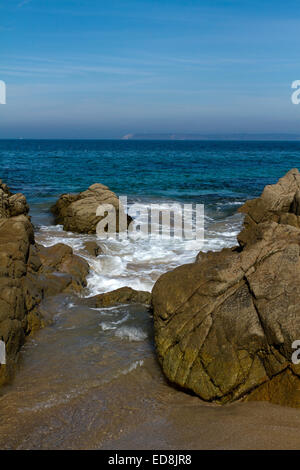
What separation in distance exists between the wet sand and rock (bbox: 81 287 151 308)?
5.31 ft

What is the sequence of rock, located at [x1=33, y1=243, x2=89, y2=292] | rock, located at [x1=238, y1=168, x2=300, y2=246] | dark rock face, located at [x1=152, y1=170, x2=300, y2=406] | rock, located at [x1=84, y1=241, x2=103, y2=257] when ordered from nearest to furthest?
dark rock face, located at [x1=152, y1=170, x2=300, y2=406] < rock, located at [x1=33, y1=243, x2=89, y2=292] < rock, located at [x1=84, y1=241, x2=103, y2=257] < rock, located at [x1=238, y1=168, x2=300, y2=246]

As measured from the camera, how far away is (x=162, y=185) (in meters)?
30.9

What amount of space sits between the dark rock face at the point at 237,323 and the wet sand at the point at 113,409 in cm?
25

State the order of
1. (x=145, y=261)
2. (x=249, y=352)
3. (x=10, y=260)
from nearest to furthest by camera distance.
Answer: (x=249, y=352) < (x=10, y=260) < (x=145, y=261)

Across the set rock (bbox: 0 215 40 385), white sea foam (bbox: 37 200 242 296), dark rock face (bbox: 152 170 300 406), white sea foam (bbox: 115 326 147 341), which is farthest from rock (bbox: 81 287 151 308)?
dark rock face (bbox: 152 170 300 406)

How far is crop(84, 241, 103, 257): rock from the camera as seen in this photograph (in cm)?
1253

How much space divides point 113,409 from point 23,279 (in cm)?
A: 352

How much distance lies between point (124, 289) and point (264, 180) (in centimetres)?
2791

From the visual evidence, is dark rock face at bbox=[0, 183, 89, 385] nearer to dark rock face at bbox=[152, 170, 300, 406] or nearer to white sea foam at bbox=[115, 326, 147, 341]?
white sea foam at bbox=[115, 326, 147, 341]

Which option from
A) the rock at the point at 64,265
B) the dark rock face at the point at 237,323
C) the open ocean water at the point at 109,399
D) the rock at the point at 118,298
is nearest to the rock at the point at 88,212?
the rock at the point at 64,265

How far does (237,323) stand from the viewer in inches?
200
